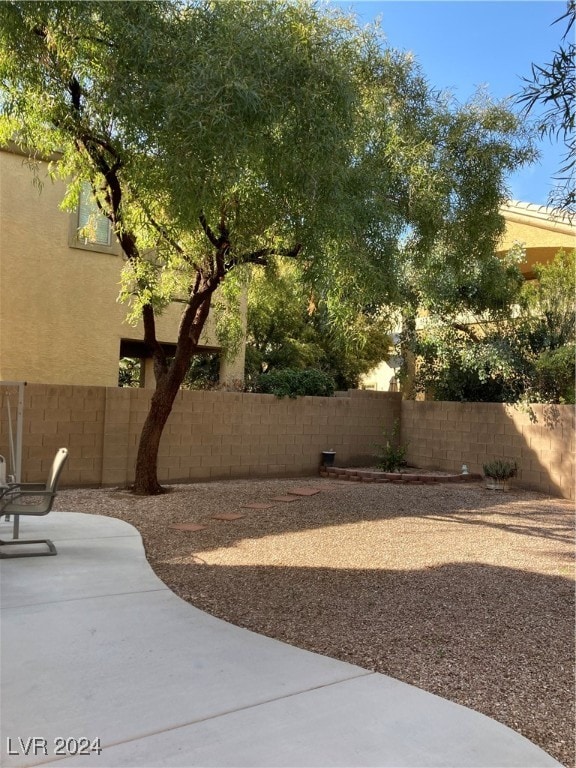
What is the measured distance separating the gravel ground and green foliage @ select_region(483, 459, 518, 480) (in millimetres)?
1694

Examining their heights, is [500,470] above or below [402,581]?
above

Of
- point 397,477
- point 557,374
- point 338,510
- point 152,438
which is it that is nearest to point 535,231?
point 557,374

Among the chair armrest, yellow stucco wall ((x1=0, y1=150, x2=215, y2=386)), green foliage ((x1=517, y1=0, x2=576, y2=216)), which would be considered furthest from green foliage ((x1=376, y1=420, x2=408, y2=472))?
green foliage ((x1=517, y1=0, x2=576, y2=216))

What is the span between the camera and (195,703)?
3619mm

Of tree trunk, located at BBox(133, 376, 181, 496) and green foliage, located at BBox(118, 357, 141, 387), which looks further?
green foliage, located at BBox(118, 357, 141, 387)

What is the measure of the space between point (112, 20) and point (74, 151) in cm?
270

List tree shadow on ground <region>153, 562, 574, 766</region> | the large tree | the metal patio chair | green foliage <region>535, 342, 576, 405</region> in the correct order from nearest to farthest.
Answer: tree shadow on ground <region>153, 562, 574, 766</region> < the metal patio chair < the large tree < green foliage <region>535, 342, 576, 405</region>

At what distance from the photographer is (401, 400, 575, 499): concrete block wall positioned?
1312 cm

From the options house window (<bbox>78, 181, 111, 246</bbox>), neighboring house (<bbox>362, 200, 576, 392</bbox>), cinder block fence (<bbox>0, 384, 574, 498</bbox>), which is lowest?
cinder block fence (<bbox>0, 384, 574, 498</bbox>)

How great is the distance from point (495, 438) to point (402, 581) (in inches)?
343

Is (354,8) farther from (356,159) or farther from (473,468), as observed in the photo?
(473,468)

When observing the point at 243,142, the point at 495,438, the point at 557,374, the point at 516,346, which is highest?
the point at 243,142

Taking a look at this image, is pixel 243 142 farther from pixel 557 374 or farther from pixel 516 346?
pixel 516 346

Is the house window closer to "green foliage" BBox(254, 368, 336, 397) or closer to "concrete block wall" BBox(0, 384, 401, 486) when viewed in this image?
"concrete block wall" BBox(0, 384, 401, 486)
